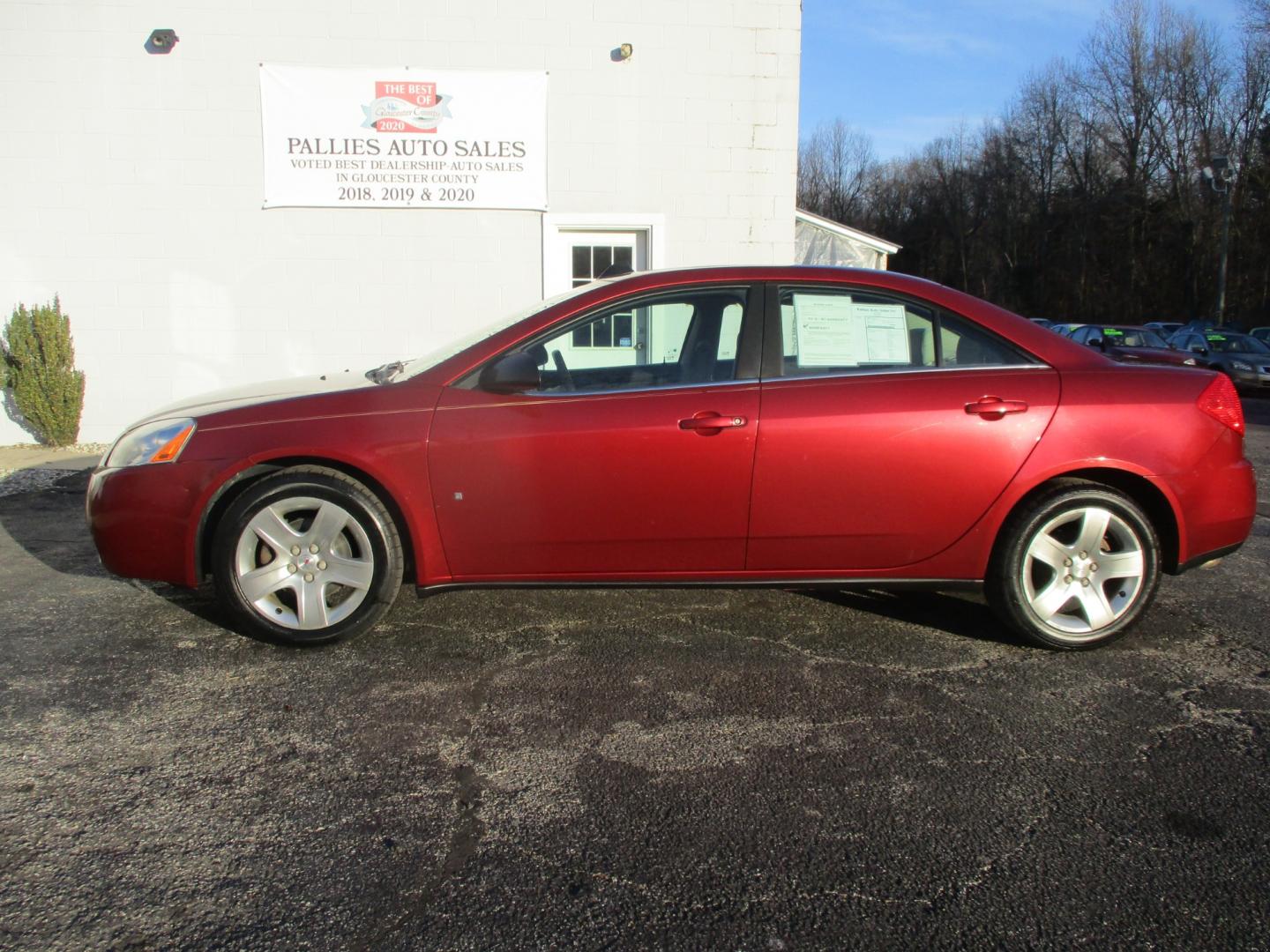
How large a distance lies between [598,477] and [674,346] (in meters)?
0.72

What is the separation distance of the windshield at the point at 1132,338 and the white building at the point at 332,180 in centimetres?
1810

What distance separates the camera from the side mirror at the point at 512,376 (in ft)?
12.0

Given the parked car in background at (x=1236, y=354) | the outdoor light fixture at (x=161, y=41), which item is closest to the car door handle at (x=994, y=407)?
the outdoor light fixture at (x=161, y=41)

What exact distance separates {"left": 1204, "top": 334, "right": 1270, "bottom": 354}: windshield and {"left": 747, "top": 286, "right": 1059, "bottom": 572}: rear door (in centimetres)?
2027

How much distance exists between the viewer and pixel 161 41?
8570mm

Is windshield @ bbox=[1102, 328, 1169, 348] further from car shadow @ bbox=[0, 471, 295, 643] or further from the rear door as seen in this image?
car shadow @ bbox=[0, 471, 295, 643]

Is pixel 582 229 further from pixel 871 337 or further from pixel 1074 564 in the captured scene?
pixel 1074 564

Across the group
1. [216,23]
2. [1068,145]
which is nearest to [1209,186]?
[1068,145]

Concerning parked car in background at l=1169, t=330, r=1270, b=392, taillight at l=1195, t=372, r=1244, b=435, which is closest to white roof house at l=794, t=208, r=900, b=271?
parked car in background at l=1169, t=330, r=1270, b=392

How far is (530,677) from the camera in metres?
3.47

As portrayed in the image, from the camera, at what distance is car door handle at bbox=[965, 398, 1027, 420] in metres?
3.63

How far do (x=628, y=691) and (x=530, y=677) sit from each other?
1.28 feet

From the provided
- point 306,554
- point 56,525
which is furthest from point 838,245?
point 306,554

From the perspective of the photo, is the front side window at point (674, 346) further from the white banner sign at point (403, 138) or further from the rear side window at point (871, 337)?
the white banner sign at point (403, 138)
